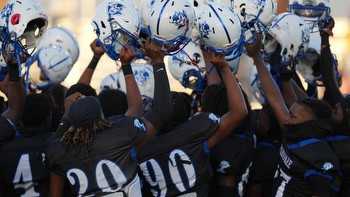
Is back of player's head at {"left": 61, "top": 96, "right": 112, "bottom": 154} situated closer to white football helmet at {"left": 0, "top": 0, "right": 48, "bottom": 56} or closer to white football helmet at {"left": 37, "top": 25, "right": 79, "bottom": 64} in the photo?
white football helmet at {"left": 0, "top": 0, "right": 48, "bottom": 56}

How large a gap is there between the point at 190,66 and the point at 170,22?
1616 millimetres

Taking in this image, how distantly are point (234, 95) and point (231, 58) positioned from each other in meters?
0.70

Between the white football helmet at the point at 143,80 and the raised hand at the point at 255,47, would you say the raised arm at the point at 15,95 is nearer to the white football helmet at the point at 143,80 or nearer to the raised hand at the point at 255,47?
the white football helmet at the point at 143,80

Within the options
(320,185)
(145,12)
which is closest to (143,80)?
(145,12)

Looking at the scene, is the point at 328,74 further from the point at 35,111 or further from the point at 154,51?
the point at 35,111

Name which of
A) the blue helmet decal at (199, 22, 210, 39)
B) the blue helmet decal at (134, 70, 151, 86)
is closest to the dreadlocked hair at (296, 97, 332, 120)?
the blue helmet decal at (199, 22, 210, 39)

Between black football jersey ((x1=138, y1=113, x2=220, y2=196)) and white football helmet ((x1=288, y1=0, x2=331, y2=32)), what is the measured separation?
163cm

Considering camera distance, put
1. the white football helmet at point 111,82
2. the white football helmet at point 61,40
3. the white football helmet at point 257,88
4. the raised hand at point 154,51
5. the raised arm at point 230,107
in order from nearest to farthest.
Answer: the raised hand at point 154,51
the raised arm at point 230,107
the white football helmet at point 257,88
the white football helmet at point 111,82
the white football helmet at point 61,40

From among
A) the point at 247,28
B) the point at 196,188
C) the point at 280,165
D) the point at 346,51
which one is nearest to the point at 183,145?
the point at 196,188

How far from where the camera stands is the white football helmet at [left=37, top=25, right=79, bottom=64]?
6.82 m

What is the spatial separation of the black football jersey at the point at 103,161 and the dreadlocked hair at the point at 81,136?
0.02 m

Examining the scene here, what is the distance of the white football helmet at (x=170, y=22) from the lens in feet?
14.8

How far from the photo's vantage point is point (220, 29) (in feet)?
15.2

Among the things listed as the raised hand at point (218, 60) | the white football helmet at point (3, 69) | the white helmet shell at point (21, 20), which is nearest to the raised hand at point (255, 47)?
the raised hand at point (218, 60)
